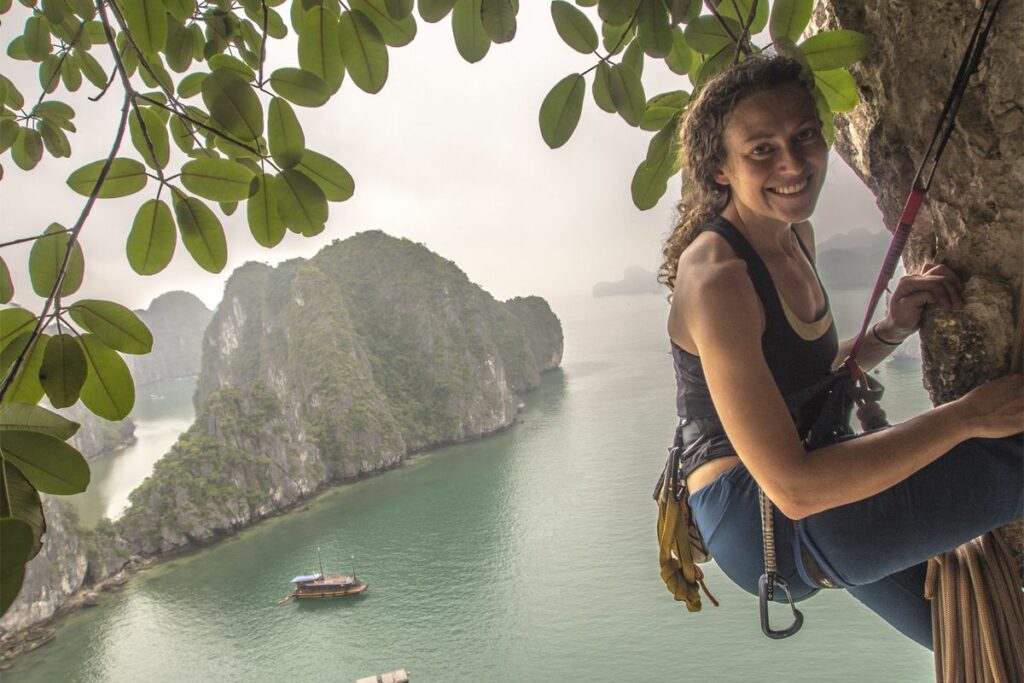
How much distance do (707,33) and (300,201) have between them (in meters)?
0.43

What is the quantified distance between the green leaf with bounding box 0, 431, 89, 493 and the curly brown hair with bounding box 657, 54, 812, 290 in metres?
0.62

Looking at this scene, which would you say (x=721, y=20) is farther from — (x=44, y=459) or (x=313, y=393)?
(x=313, y=393)

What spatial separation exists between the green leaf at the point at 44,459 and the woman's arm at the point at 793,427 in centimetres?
51

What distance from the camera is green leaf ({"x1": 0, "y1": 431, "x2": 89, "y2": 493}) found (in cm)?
39

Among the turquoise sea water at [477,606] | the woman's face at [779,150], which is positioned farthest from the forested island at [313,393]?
the woman's face at [779,150]

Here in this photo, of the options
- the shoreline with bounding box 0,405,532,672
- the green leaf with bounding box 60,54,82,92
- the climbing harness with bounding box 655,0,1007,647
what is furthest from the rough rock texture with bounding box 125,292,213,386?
the climbing harness with bounding box 655,0,1007,647

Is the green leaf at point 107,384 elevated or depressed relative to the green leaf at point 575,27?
depressed

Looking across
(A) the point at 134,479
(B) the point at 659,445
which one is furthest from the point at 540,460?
(A) the point at 134,479

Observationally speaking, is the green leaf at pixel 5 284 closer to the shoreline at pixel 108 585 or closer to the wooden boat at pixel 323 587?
the wooden boat at pixel 323 587

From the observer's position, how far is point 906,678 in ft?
43.1

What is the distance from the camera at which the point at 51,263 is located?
0.56 m

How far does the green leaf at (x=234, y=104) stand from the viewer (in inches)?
18.9

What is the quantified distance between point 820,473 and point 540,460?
78.7 feet

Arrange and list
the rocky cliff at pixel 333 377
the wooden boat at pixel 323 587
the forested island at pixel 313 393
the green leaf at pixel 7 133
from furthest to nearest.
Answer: the rocky cliff at pixel 333 377
the forested island at pixel 313 393
the wooden boat at pixel 323 587
the green leaf at pixel 7 133
